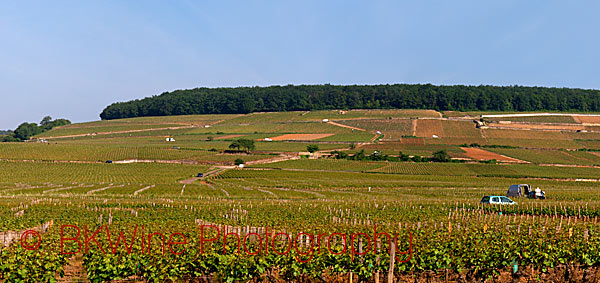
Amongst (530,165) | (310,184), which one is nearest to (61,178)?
(310,184)

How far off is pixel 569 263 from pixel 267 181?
67.8 metres

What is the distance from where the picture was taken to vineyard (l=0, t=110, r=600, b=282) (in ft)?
63.1

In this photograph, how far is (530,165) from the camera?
115125 millimetres

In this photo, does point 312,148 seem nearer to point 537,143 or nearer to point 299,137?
point 299,137

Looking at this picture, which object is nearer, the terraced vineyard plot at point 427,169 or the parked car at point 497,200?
the parked car at point 497,200

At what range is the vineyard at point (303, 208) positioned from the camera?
19219 millimetres

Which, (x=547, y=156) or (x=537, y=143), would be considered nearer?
(x=547, y=156)

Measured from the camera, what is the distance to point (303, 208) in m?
44.9

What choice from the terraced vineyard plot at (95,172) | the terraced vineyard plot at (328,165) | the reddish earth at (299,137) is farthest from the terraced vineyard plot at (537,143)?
the terraced vineyard plot at (95,172)

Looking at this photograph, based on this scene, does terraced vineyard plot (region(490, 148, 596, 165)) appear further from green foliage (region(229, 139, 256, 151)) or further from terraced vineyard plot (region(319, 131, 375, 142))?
green foliage (region(229, 139, 256, 151))

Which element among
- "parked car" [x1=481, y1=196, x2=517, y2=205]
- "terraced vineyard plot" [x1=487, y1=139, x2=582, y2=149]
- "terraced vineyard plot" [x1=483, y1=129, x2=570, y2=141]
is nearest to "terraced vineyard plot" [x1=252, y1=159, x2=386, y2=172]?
"terraced vineyard plot" [x1=487, y1=139, x2=582, y2=149]

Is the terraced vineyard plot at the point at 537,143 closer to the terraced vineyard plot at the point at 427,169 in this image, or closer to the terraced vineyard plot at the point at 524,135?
the terraced vineyard plot at the point at 524,135

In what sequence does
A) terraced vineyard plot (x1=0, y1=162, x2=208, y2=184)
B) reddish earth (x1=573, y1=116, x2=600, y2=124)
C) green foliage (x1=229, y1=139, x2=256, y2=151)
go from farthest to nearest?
reddish earth (x1=573, y1=116, x2=600, y2=124), green foliage (x1=229, y1=139, x2=256, y2=151), terraced vineyard plot (x1=0, y1=162, x2=208, y2=184)

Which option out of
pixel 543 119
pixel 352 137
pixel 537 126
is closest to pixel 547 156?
pixel 537 126
